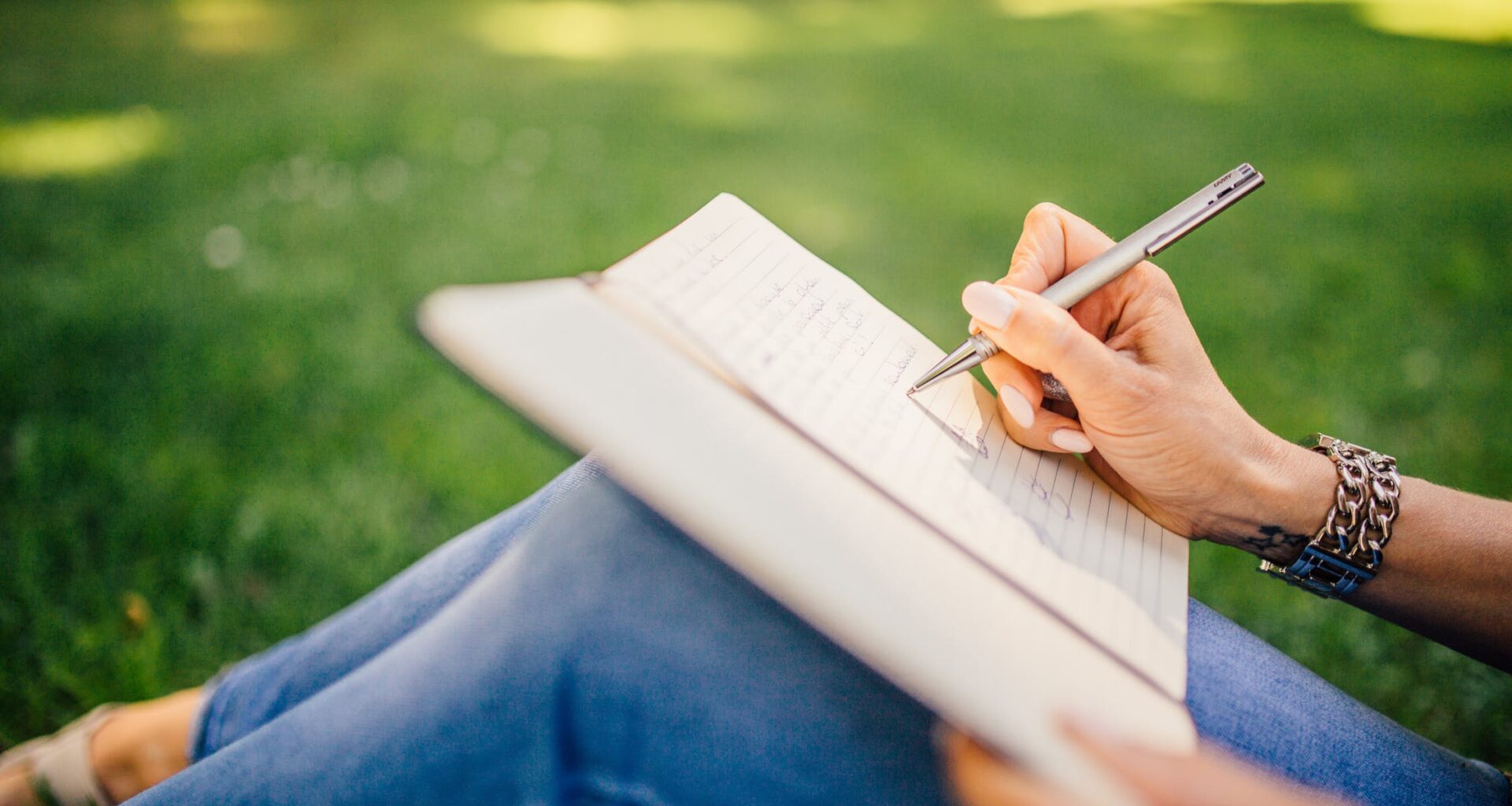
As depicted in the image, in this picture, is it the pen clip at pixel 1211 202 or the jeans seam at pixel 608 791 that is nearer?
the jeans seam at pixel 608 791

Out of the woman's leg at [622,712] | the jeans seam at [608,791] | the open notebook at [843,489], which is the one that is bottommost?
the jeans seam at [608,791]

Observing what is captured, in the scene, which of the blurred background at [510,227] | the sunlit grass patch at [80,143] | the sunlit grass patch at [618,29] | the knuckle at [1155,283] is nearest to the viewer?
the knuckle at [1155,283]

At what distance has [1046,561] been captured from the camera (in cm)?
72

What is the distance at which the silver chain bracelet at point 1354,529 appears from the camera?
87cm

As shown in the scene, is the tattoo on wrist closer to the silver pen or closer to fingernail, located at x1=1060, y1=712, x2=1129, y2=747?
the silver pen

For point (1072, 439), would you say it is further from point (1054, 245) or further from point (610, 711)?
point (610, 711)

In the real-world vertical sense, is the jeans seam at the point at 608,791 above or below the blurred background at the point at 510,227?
above

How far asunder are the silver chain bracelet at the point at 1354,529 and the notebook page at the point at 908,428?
0.49ft

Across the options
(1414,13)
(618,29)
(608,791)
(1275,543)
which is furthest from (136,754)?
(1414,13)

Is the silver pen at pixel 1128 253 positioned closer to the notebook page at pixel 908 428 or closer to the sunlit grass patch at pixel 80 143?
the notebook page at pixel 908 428

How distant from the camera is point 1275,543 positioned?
3.01 ft

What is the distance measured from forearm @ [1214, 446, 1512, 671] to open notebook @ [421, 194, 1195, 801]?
0.47ft

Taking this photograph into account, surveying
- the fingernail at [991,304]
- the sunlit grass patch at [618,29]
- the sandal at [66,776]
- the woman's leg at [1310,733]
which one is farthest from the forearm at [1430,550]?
the sunlit grass patch at [618,29]

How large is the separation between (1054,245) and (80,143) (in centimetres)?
336
